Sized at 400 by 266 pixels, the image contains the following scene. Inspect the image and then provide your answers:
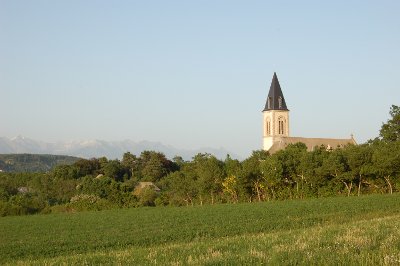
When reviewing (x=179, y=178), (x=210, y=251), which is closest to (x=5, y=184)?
(x=179, y=178)

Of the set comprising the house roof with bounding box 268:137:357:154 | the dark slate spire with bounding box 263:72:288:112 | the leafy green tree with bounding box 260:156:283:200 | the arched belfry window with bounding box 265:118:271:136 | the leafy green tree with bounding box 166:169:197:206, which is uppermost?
the dark slate spire with bounding box 263:72:288:112

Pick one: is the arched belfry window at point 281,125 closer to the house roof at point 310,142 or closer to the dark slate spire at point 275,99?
the dark slate spire at point 275,99

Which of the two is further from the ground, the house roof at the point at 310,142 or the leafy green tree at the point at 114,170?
the house roof at the point at 310,142

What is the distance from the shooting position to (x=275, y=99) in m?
125

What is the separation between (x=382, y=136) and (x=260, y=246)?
7222 centimetres

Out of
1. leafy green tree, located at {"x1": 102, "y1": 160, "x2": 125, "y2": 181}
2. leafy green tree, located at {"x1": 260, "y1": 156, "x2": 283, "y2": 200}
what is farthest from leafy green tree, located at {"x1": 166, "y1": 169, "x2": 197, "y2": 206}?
leafy green tree, located at {"x1": 102, "y1": 160, "x2": 125, "y2": 181}

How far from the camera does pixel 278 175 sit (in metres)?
63.6

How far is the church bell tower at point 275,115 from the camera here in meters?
124

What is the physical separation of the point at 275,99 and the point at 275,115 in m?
3.94

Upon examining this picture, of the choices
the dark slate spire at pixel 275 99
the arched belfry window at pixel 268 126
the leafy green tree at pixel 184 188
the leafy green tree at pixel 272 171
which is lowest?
the leafy green tree at pixel 184 188

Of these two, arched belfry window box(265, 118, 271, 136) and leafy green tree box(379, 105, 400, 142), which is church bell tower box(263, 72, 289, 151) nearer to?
arched belfry window box(265, 118, 271, 136)

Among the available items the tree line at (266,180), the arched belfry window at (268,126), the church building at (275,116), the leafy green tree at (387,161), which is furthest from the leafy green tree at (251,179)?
the arched belfry window at (268,126)

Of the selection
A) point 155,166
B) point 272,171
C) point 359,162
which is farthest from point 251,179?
point 155,166

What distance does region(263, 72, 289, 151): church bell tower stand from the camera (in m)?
124
